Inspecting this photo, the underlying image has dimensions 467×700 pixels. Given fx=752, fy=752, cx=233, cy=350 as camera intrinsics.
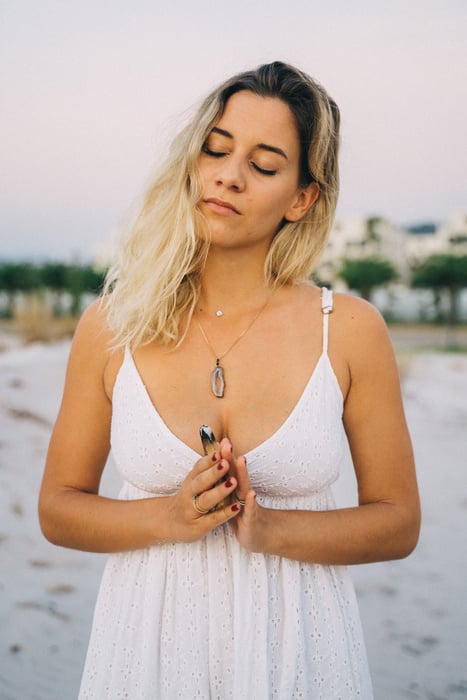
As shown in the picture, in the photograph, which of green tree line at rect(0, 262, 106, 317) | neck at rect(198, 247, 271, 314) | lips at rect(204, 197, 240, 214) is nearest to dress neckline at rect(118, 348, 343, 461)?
neck at rect(198, 247, 271, 314)

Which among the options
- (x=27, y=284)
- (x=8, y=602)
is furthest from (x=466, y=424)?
(x=27, y=284)

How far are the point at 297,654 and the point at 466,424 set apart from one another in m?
7.48

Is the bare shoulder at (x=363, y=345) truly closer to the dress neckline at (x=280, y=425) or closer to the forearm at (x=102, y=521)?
the dress neckline at (x=280, y=425)

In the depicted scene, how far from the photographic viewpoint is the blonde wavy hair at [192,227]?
179 centimetres

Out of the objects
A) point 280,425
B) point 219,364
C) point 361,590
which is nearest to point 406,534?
point 280,425

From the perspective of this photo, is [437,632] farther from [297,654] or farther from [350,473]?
[297,654]

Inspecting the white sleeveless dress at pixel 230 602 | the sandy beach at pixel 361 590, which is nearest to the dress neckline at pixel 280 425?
the white sleeveless dress at pixel 230 602

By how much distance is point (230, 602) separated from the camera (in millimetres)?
1650

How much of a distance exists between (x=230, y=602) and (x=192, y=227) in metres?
0.87

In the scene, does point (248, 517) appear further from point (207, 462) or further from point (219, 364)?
point (219, 364)

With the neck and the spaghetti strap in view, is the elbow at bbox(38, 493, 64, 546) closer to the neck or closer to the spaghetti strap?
the neck

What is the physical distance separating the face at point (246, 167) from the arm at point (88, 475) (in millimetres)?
390

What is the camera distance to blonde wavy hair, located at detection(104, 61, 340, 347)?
5.86 ft

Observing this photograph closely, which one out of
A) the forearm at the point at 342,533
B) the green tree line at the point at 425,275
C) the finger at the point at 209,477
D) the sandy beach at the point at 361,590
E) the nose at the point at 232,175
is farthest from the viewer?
the green tree line at the point at 425,275
